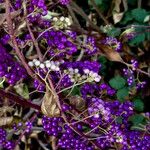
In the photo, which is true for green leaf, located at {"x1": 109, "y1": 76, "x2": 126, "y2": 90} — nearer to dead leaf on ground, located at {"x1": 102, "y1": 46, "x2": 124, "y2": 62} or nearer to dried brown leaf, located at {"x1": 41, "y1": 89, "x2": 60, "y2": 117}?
dead leaf on ground, located at {"x1": 102, "y1": 46, "x2": 124, "y2": 62}

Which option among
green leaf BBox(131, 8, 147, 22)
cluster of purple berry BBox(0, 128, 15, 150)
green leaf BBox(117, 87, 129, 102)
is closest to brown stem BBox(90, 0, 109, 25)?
green leaf BBox(131, 8, 147, 22)

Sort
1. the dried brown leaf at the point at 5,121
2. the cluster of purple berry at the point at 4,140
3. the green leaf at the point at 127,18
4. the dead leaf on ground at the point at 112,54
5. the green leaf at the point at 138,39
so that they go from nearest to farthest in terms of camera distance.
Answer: the cluster of purple berry at the point at 4,140 < the dried brown leaf at the point at 5,121 < the dead leaf on ground at the point at 112,54 < the green leaf at the point at 138,39 < the green leaf at the point at 127,18

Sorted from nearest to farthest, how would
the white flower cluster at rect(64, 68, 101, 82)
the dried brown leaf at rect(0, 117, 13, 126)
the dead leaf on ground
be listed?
the white flower cluster at rect(64, 68, 101, 82)
the dried brown leaf at rect(0, 117, 13, 126)
the dead leaf on ground

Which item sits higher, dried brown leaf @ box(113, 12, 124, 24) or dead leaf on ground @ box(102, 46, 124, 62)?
dead leaf on ground @ box(102, 46, 124, 62)

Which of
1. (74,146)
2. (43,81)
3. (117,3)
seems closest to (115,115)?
(74,146)

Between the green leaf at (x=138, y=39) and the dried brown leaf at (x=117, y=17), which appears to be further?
the dried brown leaf at (x=117, y=17)

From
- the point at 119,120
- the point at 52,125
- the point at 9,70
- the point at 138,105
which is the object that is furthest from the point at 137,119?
the point at 9,70

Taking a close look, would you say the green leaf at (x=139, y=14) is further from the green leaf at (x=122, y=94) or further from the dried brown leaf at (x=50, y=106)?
the dried brown leaf at (x=50, y=106)

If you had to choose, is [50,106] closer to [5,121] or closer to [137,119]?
[5,121]

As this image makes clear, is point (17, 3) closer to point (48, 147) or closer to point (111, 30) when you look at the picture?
point (111, 30)

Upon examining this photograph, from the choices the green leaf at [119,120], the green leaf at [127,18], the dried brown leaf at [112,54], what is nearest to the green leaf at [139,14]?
the green leaf at [127,18]

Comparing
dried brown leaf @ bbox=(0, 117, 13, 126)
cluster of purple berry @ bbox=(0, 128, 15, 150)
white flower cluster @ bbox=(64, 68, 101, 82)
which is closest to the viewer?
white flower cluster @ bbox=(64, 68, 101, 82)
